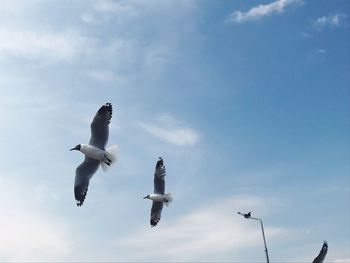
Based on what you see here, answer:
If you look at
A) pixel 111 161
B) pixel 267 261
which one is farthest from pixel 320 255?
pixel 111 161

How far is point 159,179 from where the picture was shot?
2908 cm

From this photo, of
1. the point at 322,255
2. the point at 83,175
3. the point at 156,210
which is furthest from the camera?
the point at 156,210

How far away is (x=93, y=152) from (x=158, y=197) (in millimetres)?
6578

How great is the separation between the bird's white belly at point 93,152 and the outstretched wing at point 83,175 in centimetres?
63

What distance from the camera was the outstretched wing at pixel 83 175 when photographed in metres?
23.6

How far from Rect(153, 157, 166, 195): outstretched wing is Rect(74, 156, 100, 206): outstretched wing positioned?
5827mm

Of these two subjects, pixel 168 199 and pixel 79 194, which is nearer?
pixel 79 194

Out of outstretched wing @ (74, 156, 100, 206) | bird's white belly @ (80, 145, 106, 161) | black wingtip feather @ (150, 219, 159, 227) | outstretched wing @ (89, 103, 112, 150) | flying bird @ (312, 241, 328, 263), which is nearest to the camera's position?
bird's white belly @ (80, 145, 106, 161)

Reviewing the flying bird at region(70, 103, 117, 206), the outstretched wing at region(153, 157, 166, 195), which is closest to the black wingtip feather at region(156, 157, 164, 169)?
the outstretched wing at region(153, 157, 166, 195)

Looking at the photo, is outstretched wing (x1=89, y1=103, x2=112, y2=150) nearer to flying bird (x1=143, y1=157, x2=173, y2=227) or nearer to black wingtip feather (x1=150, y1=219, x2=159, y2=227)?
flying bird (x1=143, y1=157, x2=173, y2=227)

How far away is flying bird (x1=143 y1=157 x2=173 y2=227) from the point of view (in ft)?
92.6

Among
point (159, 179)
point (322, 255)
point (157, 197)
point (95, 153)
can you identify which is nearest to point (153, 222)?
point (157, 197)

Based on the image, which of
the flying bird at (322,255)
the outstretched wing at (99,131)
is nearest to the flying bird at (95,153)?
the outstretched wing at (99,131)

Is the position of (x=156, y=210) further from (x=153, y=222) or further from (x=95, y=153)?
(x=95, y=153)
